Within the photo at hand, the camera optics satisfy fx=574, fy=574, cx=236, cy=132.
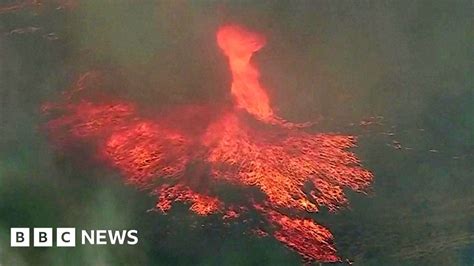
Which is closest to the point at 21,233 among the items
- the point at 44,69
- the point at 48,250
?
the point at 48,250

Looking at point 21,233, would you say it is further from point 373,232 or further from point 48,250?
point 373,232

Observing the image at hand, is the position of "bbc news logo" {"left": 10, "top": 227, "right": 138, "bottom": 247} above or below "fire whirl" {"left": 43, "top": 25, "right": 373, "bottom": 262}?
below

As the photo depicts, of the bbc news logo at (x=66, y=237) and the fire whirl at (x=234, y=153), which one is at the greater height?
the fire whirl at (x=234, y=153)

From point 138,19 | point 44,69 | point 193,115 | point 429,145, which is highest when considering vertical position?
point 138,19
